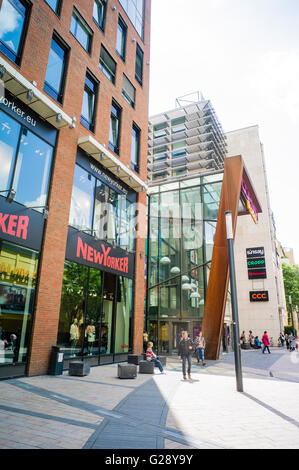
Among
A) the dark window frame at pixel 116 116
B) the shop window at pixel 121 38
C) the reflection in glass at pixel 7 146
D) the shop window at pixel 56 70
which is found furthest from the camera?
the shop window at pixel 121 38

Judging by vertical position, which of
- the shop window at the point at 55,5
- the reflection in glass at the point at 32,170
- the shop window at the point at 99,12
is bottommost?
the reflection in glass at the point at 32,170

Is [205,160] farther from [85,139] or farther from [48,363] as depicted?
A: [48,363]

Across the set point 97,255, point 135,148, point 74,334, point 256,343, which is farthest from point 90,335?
point 256,343

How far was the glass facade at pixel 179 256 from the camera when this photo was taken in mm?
21672

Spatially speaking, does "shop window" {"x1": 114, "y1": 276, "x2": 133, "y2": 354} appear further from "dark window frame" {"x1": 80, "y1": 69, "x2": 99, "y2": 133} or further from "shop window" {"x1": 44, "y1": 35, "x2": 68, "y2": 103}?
"shop window" {"x1": 44, "y1": 35, "x2": 68, "y2": 103}

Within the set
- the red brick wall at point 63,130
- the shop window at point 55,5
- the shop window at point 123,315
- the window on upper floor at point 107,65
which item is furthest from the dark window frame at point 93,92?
the shop window at point 123,315

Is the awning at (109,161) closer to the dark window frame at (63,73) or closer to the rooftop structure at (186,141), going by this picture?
the dark window frame at (63,73)

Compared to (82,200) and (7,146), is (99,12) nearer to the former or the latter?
(82,200)

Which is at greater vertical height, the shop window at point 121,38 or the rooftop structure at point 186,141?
the rooftop structure at point 186,141

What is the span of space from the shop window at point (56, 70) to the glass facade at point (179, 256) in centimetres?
1370

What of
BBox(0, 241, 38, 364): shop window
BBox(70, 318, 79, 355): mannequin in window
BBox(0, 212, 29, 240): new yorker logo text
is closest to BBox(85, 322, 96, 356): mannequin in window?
BBox(70, 318, 79, 355): mannequin in window

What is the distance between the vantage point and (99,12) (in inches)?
666

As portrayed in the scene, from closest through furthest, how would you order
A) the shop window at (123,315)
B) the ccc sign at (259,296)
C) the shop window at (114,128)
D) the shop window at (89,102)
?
the shop window at (89,102), the shop window at (123,315), the shop window at (114,128), the ccc sign at (259,296)

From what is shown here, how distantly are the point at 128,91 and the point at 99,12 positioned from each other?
14.1 feet
